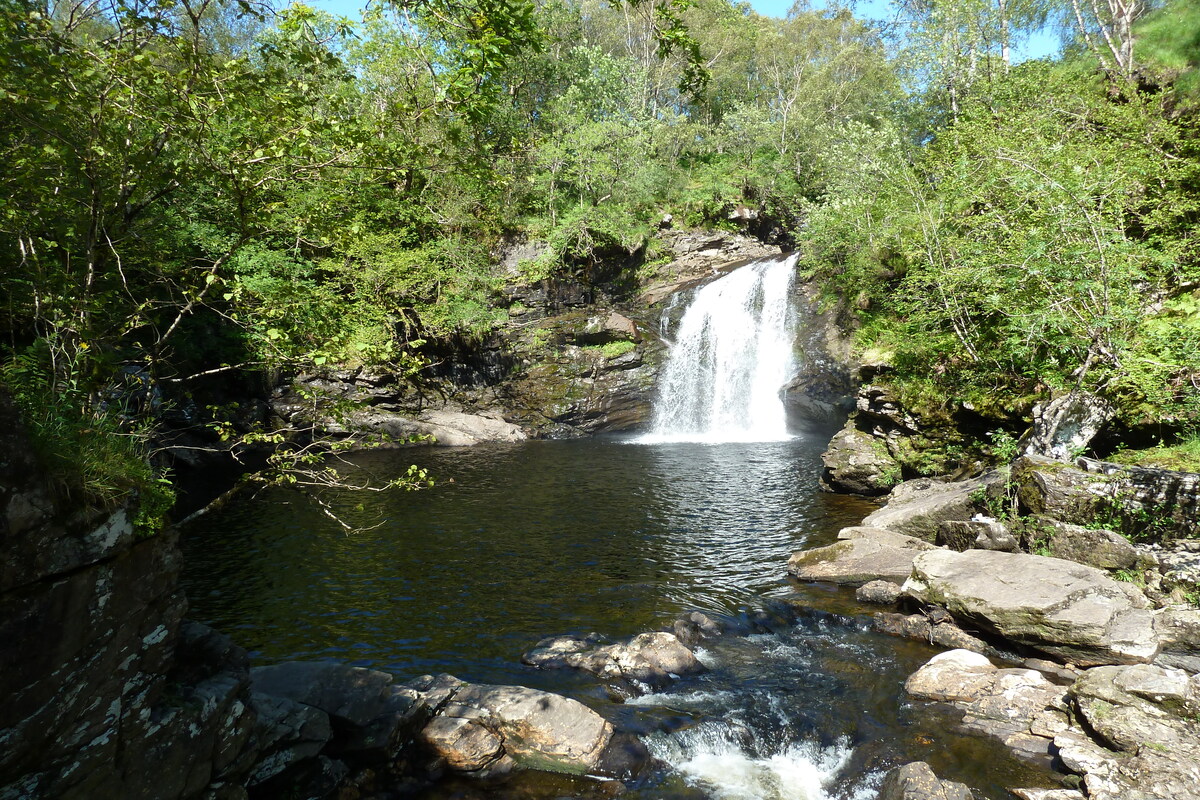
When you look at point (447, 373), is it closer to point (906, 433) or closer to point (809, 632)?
Result: point (906, 433)

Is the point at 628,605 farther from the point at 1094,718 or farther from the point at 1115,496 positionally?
the point at 1115,496

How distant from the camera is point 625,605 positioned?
1072 cm

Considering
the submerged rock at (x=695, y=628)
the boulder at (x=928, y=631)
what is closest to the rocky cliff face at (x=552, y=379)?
the boulder at (x=928, y=631)

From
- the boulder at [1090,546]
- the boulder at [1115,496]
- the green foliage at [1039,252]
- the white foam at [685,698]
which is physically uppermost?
the green foliage at [1039,252]

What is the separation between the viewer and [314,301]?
6891mm

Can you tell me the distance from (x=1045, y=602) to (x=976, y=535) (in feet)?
10.1

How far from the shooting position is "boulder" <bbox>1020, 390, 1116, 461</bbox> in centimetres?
1183

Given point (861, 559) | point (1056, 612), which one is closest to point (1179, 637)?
point (1056, 612)

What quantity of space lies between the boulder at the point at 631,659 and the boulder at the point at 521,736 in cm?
136

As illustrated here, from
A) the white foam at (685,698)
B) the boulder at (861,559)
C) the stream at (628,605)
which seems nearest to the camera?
the stream at (628,605)

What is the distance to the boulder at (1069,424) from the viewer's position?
11828 millimetres

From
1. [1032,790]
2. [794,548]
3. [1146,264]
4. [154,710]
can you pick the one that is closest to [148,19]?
[154,710]

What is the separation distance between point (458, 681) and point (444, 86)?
255 inches

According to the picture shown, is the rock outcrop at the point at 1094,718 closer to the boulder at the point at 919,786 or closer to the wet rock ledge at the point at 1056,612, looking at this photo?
the wet rock ledge at the point at 1056,612
